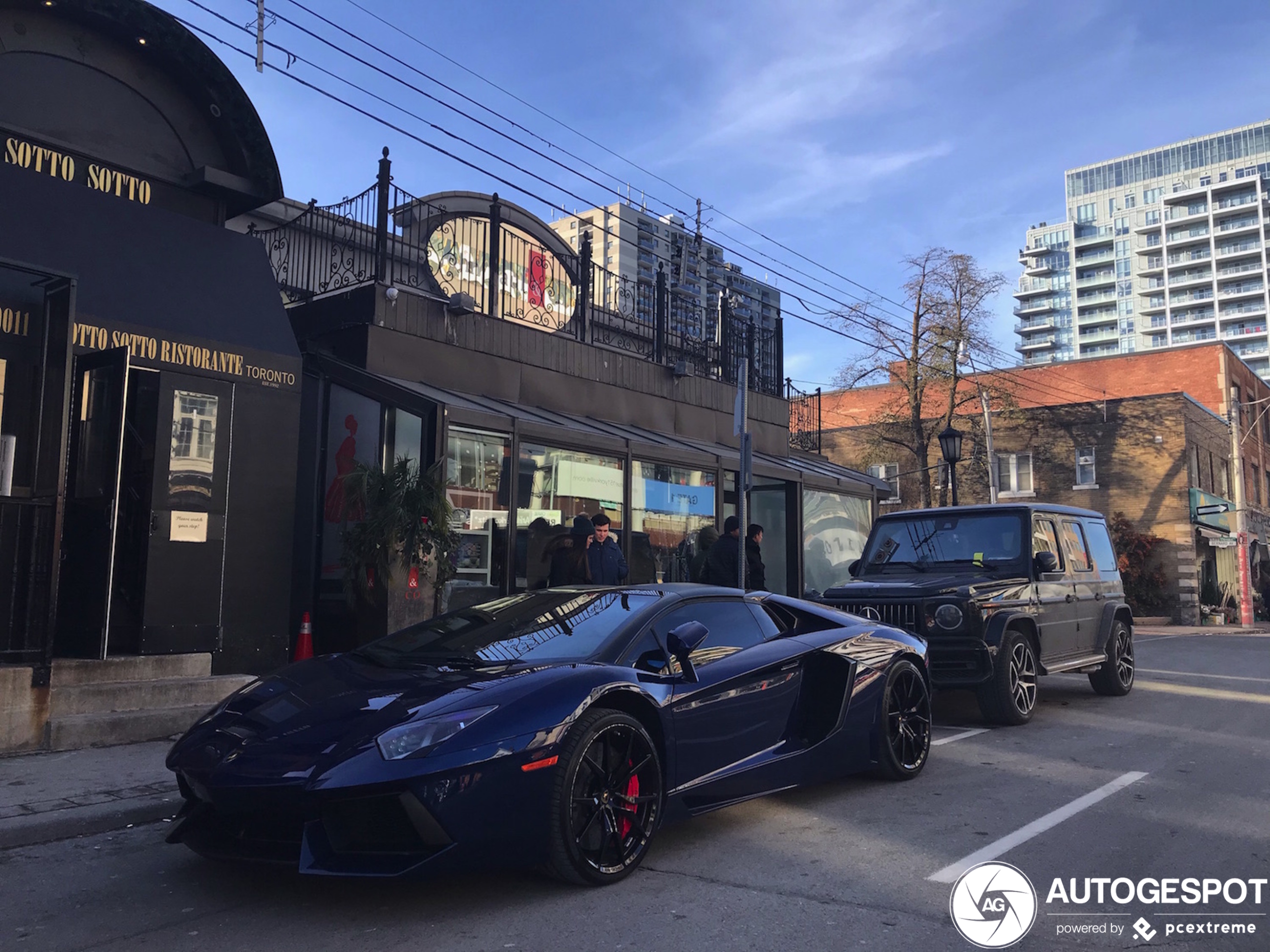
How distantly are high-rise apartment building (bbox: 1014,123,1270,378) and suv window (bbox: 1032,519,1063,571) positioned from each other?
369ft

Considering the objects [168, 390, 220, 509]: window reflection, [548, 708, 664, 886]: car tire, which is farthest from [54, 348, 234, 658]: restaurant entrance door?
[548, 708, 664, 886]: car tire

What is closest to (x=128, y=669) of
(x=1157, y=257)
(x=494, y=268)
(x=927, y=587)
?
(x=927, y=587)

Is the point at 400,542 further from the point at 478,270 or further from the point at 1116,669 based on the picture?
the point at 1116,669

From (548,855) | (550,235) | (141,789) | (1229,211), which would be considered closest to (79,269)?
(141,789)

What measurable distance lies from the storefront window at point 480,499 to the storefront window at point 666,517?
2.31 metres

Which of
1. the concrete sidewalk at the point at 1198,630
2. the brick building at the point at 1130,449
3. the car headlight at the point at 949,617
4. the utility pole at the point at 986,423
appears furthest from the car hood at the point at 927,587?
the brick building at the point at 1130,449

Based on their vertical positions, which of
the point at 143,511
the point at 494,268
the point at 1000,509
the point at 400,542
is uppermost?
the point at 494,268

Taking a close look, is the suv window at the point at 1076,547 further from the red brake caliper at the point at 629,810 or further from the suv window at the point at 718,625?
the red brake caliper at the point at 629,810

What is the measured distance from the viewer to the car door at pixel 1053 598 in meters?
8.95

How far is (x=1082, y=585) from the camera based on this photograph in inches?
390

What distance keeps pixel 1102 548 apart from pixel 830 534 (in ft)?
21.5

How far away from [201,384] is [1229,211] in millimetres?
133677

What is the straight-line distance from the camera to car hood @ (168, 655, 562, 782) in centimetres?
376

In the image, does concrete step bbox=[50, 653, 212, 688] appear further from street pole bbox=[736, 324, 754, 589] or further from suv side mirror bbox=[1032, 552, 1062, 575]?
suv side mirror bbox=[1032, 552, 1062, 575]
